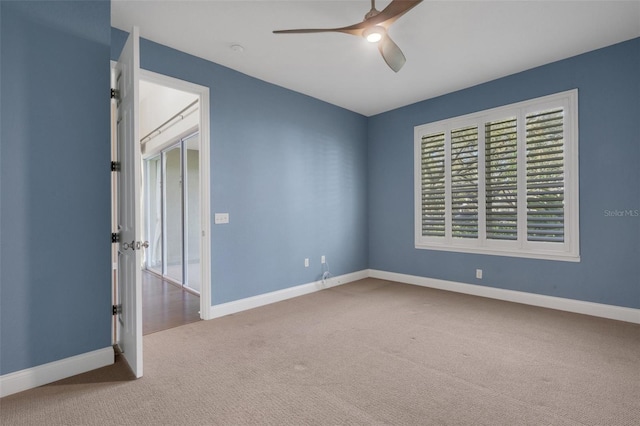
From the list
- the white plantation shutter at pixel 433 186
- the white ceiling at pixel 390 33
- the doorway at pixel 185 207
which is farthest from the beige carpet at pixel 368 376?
the white ceiling at pixel 390 33

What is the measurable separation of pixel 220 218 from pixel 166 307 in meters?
1.41

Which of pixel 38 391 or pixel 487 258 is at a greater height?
pixel 487 258

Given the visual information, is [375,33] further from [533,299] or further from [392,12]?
[533,299]

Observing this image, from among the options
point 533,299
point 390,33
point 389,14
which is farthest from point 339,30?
point 533,299

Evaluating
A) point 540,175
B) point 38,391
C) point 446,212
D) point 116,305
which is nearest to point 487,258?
point 446,212

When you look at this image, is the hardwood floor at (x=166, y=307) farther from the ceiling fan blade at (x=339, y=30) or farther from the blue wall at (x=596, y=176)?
the blue wall at (x=596, y=176)

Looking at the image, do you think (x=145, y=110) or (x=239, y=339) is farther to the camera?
(x=145, y=110)

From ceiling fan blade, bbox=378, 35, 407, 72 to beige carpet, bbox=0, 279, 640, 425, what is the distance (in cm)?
237

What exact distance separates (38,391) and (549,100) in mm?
5325

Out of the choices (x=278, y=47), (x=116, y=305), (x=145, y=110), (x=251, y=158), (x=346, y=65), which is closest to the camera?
(x=116, y=305)

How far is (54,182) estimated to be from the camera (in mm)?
2203

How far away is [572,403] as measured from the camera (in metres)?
1.89

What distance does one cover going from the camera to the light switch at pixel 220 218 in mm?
3520

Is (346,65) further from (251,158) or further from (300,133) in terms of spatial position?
(251,158)
